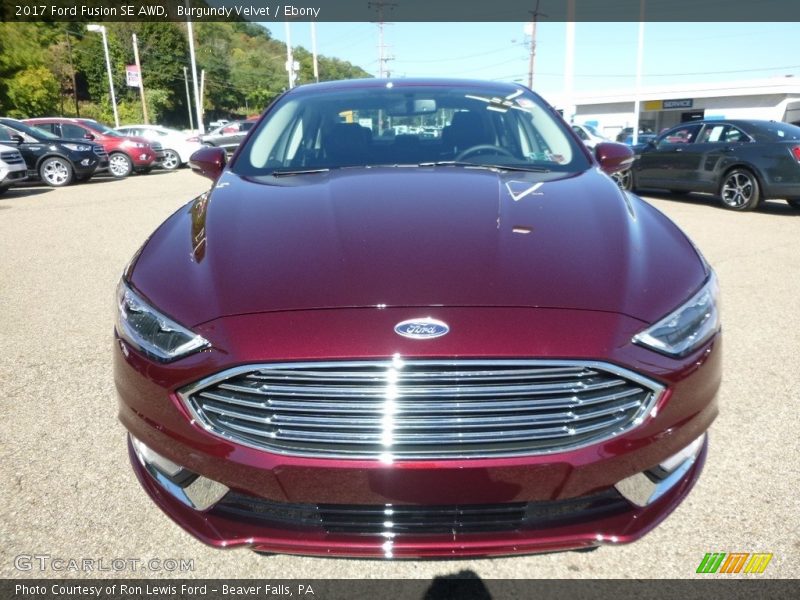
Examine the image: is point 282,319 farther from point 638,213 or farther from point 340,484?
point 638,213

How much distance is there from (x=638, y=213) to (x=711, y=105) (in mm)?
52994

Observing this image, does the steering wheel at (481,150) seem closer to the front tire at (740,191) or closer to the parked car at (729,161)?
the parked car at (729,161)

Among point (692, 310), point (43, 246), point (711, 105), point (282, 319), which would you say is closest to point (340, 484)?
point (282, 319)

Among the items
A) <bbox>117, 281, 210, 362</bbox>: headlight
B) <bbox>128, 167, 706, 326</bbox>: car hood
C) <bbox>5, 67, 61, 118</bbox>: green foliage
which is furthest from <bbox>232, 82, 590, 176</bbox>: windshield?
<bbox>5, 67, 61, 118</bbox>: green foliage

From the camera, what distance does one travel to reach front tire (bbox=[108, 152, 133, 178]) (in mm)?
17250

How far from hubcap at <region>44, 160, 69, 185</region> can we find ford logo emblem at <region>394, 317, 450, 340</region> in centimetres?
1477

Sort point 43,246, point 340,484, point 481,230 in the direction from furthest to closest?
point 43,246
point 481,230
point 340,484

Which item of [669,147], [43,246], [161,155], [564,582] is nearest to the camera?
[564,582]

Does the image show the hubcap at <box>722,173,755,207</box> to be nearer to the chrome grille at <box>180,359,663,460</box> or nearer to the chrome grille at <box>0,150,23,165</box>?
the chrome grille at <box>180,359,663,460</box>

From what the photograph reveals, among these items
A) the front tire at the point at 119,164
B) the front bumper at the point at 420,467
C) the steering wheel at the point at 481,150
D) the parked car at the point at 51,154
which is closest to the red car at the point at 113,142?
the front tire at the point at 119,164

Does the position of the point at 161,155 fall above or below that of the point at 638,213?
below

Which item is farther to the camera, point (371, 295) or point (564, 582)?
point (564, 582)

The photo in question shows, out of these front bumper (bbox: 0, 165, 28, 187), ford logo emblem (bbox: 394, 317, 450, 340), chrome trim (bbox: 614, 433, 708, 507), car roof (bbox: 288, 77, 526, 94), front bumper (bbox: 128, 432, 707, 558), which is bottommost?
front bumper (bbox: 0, 165, 28, 187)

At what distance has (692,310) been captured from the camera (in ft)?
5.74
